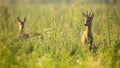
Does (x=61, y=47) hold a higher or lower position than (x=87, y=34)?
lower

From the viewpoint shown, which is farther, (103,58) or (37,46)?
(37,46)

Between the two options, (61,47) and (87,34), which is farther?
(87,34)

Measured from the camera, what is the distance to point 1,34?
289 inches

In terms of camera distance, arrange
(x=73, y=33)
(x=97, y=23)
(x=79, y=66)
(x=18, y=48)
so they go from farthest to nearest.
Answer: (x=97, y=23), (x=73, y=33), (x=18, y=48), (x=79, y=66)

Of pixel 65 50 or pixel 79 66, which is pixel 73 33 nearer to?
pixel 65 50

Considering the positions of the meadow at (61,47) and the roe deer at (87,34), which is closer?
the meadow at (61,47)

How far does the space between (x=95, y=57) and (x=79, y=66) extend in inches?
20.5

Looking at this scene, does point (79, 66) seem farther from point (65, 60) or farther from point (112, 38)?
point (112, 38)

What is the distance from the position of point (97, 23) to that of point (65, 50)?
220 cm

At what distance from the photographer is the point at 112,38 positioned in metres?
7.53

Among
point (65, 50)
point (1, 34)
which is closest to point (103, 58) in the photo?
point (65, 50)

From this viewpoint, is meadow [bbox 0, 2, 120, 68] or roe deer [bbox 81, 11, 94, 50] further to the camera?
roe deer [bbox 81, 11, 94, 50]

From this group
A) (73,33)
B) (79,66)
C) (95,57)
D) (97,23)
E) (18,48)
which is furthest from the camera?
(97,23)

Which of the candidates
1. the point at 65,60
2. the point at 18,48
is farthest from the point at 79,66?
the point at 18,48
